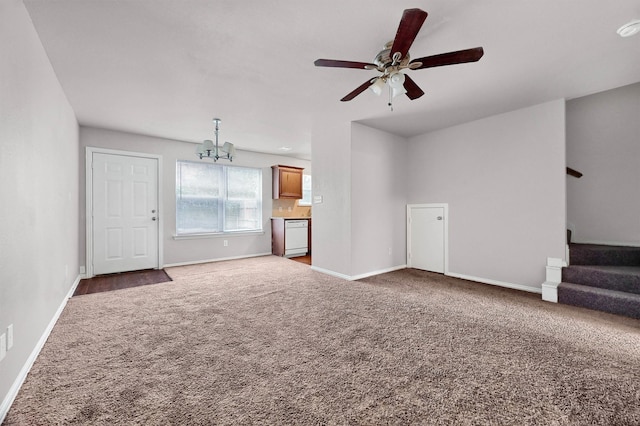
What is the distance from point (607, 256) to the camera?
3244 millimetres

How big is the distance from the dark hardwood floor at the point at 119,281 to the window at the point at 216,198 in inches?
40.4

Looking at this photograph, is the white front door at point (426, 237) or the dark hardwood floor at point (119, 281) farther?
the white front door at point (426, 237)

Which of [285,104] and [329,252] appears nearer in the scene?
[285,104]

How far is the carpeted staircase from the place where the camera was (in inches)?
109

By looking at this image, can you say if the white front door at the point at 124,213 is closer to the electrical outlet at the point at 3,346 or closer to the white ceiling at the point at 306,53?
the white ceiling at the point at 306,53

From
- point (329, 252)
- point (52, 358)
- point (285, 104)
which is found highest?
point (285, 104)

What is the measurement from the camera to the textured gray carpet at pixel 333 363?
4.68ft

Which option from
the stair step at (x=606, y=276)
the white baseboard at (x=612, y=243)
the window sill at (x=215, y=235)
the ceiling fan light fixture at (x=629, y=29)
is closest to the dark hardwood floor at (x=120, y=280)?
the window sill at (x=215, y=235)

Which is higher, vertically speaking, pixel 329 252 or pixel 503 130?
pixel 503 130

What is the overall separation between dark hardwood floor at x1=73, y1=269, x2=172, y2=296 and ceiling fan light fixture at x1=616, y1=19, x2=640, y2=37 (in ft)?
18.3

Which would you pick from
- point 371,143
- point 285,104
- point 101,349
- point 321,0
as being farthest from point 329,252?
point 321,0

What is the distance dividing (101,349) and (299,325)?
1544mm

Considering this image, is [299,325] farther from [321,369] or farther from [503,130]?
[503,130]

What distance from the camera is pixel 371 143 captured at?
439 centimetres
